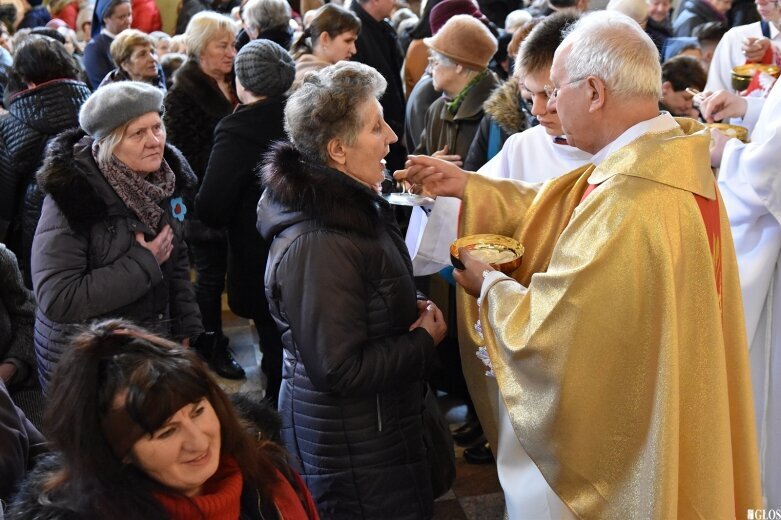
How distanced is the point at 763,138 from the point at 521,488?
172 cm

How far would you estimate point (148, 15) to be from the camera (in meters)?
9.50

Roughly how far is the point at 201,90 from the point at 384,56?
5.13 feet

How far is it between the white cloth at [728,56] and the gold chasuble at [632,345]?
3.41m

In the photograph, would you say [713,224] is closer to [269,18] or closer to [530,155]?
[530,155]

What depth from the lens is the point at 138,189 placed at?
3.15 meters

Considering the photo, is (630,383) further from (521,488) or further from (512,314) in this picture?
(521,488)

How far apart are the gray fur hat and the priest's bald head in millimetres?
1562

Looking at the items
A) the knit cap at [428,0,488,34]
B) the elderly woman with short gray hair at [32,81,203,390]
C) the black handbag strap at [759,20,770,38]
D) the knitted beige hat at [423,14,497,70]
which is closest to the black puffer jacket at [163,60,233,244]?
the knitted beige hat at [423,14,497,70]

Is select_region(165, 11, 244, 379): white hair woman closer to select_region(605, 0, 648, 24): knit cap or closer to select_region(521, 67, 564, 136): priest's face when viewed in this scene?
select_region(521, 67, 564, 136): priest's face

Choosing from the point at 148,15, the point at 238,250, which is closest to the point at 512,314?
the point at 238,250

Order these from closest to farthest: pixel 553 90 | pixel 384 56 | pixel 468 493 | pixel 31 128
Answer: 1. pixel 553 90
2. pixel 468 493
3. pixel 31 128
4. pixel 384 56

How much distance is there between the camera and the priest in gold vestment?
229 cm

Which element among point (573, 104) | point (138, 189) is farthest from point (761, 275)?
point (138, 189)

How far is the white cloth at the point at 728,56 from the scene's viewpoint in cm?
551
